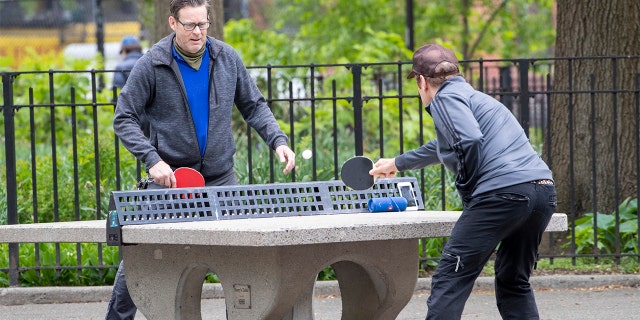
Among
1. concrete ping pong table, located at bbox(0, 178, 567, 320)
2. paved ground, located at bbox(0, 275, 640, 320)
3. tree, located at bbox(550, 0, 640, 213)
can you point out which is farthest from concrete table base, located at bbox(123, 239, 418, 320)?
tree, located at bbox(550, 0, 640, 213)

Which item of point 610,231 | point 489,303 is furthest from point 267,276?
point 610,231

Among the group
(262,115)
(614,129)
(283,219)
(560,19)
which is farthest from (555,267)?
(283,219)

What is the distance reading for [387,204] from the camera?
486cm

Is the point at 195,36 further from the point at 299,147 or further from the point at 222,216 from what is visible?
the point at 299,147

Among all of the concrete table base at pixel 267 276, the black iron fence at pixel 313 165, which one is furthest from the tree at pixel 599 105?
the concrete table base at pixel 267 276

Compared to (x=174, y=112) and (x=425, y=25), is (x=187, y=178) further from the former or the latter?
(x=425, y=25)

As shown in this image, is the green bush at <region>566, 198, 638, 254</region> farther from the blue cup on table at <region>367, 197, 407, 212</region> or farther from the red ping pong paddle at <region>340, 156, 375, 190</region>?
the red ping pong paddle at <region>340, 156, 375, 190</region>

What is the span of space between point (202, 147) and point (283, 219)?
0.73 meters

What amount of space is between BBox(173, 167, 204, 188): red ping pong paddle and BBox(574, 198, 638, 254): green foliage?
398 centimetres

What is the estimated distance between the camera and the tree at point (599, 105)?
8.28m

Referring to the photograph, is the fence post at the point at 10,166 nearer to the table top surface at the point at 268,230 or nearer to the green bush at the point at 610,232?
the table top surface at the point at 268,230

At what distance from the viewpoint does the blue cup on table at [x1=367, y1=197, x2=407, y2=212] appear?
190 inches

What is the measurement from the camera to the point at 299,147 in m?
8.91

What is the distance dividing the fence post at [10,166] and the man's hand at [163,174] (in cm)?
318
